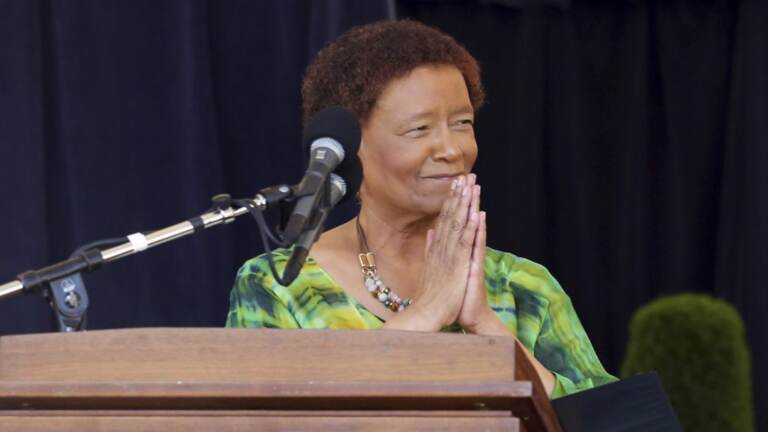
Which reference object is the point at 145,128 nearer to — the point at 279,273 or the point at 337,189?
the point at 279,273

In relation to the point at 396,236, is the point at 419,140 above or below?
above

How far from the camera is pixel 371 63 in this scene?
3264 mm

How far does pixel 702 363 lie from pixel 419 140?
4.19ft

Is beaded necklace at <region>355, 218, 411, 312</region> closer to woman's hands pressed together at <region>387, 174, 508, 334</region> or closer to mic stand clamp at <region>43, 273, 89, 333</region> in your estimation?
woman's hands pressed together at <region>387, 174, 508, 334</region>

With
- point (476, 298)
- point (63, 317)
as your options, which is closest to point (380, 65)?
point (476, 298)

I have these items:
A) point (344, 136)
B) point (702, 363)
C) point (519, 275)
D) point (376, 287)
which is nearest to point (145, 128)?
point (376, 287)

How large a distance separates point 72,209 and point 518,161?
4.23 feet

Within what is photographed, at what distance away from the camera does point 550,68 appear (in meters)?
4.37

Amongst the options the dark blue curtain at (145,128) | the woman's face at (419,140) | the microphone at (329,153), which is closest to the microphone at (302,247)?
the microphone at (329,153)

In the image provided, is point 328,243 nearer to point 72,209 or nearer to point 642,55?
point 72,209

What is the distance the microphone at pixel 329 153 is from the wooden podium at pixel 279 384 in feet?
1.02

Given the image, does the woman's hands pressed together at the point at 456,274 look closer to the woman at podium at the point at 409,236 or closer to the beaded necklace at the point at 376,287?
the woman at podium at the point at 409,236

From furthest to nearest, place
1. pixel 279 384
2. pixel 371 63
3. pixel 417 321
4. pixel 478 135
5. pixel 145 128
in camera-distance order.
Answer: pixel 478 135 → pixel 145 128 → pixel 371 63 → pixel 417 321 → pixel 279 384

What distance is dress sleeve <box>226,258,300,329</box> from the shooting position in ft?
10.2
